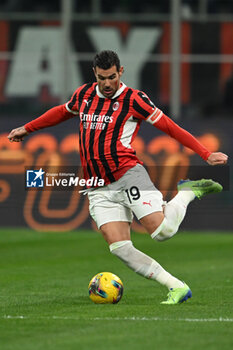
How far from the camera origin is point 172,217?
28.4 feet

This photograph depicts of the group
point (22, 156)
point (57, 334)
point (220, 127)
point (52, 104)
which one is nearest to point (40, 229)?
point (22, 156)

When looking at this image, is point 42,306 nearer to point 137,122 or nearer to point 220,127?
point 137,122

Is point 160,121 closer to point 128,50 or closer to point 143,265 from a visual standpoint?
point 143,265

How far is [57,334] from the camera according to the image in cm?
705

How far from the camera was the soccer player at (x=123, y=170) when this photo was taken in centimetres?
861

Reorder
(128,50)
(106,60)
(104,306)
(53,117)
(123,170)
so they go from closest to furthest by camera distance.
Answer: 1. (106,60)
2. (104,306)
3. (123,170)
4. (53,117)
5. (128,50)

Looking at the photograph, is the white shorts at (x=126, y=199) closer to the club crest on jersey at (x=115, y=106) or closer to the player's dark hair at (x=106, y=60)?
the club crest on jersey at (x=115, y=106)

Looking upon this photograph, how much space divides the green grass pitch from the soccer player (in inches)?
16.9

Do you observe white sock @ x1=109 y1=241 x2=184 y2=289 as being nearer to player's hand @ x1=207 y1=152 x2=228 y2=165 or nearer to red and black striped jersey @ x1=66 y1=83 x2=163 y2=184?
red and black striped jersey @ x1=66 y1=83 x2=163 y2=184

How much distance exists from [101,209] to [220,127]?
10671 mm

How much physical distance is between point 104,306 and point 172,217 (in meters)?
0.94

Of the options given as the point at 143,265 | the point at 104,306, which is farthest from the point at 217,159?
the point at 104,306

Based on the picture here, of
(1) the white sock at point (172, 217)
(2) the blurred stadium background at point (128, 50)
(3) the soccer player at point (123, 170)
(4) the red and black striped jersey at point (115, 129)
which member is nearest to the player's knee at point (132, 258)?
(3) the soccer player at point (123, 170)

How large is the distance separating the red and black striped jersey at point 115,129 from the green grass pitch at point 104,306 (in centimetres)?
118
